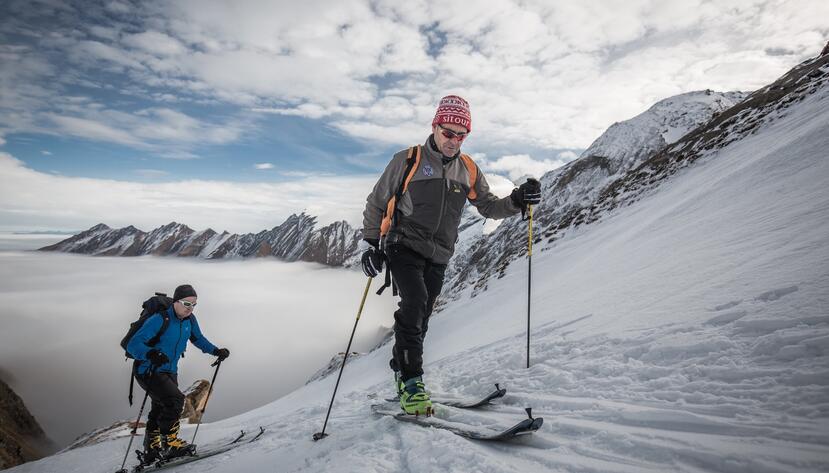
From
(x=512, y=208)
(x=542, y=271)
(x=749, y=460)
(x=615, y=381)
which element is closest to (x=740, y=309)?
(x=615, y=381)

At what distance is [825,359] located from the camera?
2357 mm

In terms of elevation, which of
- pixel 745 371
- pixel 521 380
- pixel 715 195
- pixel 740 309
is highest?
pixel 715 195

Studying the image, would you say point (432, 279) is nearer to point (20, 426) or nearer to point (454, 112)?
point (454, 112)

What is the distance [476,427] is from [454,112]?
3.65m

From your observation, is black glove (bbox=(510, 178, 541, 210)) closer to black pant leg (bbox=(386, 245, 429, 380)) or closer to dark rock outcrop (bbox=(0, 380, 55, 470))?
black pant leg (bbox=(386, 245, 429, 380))

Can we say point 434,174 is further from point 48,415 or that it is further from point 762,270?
point 48,415

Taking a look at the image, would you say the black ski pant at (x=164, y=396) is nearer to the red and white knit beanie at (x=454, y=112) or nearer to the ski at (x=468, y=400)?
the ski at (x=468, y=400)

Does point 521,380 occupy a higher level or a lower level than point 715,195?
lower

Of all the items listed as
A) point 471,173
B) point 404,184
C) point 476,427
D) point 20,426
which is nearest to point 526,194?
point 471,173

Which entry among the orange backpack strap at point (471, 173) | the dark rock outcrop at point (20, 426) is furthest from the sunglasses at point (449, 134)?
the dark rock outcrop at point (20, 426)

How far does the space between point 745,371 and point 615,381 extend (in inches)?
38.7

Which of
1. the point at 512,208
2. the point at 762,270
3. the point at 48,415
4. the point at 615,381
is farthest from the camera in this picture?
the point at 48,415

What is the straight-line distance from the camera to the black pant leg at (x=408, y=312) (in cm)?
414

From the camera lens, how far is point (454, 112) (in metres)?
4.54
